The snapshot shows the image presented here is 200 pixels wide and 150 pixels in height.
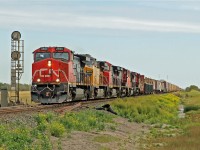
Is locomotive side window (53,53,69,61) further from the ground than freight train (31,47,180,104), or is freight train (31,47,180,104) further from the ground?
locomotive side window (53,53,69,61)

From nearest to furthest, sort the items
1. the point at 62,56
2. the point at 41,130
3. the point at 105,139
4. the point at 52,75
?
the point at 41,130, the point at 105,139, the point at 52,75, the point at 62,56

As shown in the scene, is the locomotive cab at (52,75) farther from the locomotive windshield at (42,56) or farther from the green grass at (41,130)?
the green grass at (41,130)

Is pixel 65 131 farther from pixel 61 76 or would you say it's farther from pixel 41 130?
pixel 61 76

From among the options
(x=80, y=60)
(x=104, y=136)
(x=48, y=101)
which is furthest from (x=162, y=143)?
(x=80, y=60)

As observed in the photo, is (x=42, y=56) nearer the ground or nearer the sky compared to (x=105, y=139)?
nearer the sky

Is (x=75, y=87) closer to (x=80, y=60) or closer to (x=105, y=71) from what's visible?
(x=80, y=60)

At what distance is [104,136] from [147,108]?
68.3 ft

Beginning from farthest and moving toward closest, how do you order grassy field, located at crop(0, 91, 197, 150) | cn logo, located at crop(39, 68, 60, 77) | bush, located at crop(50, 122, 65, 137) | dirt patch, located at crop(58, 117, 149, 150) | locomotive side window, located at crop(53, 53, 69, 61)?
locomotive side window, located at crop(53, 53, 69, 61)
cn logo, located at crop(39, 68, 60, 77)
bush, located at crop(50, 122, 65, 137)
dirt patch, located at crop(58, 117, 149, 150)
grassy field, located at crop(0, 91, 197, 150)

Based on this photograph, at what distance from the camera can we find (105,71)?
1962 inches

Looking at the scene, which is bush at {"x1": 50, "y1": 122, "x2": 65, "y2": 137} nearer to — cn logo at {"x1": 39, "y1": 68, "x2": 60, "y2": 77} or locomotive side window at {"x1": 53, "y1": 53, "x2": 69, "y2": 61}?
cn logo at {"x1": 39, "y1": 68, "x2": 60, "y2": 77}

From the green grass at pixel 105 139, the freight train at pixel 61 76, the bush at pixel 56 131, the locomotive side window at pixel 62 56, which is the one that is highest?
the locomotive side window at pixel 62 56

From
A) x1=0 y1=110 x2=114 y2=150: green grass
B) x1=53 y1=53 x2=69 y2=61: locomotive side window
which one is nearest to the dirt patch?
x1=0 y1=110 x2=114 y2=150: green grass

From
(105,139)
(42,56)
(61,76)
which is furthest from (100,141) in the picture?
(42,56)

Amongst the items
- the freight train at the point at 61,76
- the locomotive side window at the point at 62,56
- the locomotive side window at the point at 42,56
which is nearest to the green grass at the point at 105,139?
the freight train at the point at 61,76
